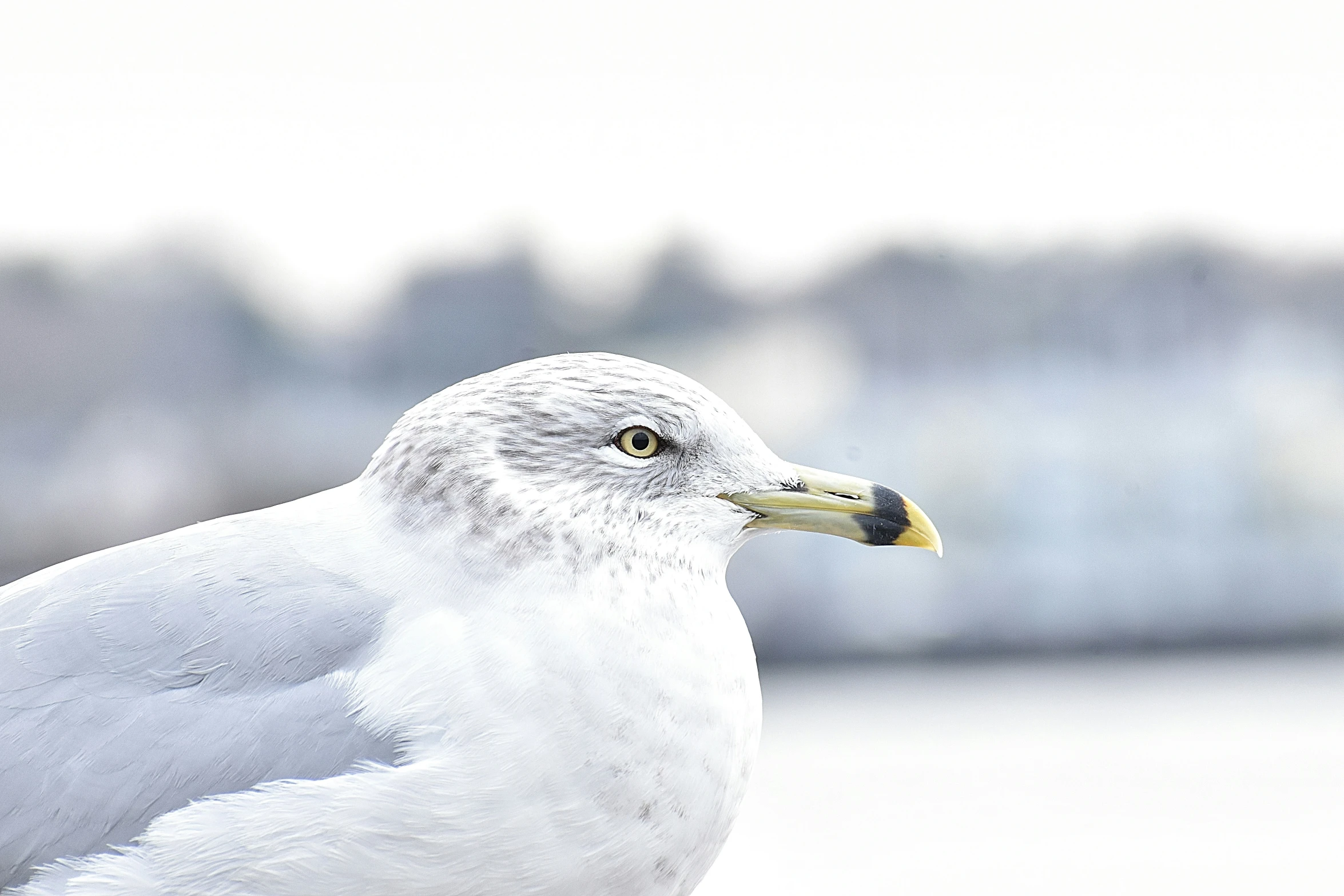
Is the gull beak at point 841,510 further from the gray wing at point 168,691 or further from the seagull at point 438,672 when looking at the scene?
the gray wing at point 168,691

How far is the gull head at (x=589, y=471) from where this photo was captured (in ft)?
1.94

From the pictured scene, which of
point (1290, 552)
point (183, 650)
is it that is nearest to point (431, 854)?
point (183, 650)

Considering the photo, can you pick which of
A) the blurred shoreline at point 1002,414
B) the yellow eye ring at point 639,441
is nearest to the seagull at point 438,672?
the yellow eye ring at point 639,441

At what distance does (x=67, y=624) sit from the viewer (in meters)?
0.60

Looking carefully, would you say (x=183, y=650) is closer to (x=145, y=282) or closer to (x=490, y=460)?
(x=490, y=460)

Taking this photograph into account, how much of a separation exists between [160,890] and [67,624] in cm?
15

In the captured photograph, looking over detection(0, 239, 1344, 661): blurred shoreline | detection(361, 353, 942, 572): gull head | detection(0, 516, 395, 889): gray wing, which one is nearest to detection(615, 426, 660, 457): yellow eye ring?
detection(361, 353, 942, 572): gull head

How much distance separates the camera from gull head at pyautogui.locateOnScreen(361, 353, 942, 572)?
59 cm

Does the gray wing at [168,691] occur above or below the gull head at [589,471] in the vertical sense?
below

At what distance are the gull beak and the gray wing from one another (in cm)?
21

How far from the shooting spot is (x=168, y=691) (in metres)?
0.57

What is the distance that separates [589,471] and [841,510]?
0.14 meters

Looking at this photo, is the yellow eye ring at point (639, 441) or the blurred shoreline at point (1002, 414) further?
the blurred shoreline at point (1002, 414)

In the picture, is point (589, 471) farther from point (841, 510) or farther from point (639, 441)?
point (841, 510)
